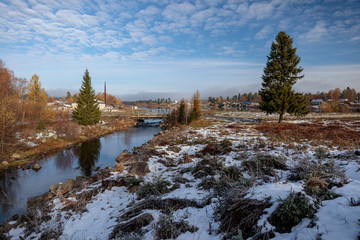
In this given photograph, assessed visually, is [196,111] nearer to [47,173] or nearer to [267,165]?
[47,173]

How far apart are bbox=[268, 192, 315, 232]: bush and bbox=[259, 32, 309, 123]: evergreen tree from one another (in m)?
23.3

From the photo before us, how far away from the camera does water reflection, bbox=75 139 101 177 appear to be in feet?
50.9

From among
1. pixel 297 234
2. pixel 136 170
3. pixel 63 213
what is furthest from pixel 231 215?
pixel 136 170

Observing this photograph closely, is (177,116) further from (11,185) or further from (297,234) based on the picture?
(297,234)

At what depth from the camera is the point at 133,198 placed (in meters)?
7.01

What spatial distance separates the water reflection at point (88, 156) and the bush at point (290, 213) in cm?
1384

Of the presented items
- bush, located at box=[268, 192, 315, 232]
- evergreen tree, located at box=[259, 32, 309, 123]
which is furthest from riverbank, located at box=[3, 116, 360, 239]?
evergreen tree, located at box=[259, 32, 309, 123]

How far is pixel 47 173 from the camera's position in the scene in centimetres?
1439

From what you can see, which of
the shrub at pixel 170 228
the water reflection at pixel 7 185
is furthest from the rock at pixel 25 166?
the shrub at pixel 170 228

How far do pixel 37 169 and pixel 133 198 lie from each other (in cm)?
1291

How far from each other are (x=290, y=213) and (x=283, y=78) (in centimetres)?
2583

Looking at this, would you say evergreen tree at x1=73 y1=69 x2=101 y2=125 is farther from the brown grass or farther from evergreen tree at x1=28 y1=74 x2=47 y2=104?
the brown grass

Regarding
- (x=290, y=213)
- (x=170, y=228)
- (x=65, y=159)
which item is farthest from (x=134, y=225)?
(x=65, y=159)

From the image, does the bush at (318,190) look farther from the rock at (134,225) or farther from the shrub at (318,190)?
the rock at (134,225)
